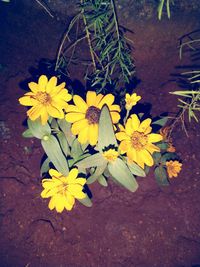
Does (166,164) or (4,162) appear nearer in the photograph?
(166,164)

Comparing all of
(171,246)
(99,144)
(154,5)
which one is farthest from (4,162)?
(154,5)

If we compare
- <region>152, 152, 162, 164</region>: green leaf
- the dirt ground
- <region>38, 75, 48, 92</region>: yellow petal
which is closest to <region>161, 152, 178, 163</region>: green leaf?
<region>152, 152, 162, 164</region>: green leaf

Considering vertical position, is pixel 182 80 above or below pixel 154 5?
below

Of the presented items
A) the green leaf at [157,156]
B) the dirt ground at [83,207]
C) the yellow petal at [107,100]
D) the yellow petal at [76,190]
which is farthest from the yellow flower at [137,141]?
the dirt ground at [83,207]

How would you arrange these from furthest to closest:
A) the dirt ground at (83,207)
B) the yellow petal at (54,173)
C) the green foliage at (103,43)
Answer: the dirt ground at (83,207)
the green foliage at (103,43)
the yellow petal at (54,173)

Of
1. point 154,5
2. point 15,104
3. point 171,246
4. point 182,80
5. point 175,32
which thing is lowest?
point 171,246

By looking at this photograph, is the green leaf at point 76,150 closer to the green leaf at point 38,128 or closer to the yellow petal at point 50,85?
the green leaf at point 38,128

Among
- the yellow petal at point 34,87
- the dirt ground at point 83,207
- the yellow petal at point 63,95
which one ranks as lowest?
the dirt ground at point 83,207

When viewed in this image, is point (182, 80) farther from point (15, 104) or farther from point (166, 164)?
point (15, 104)
